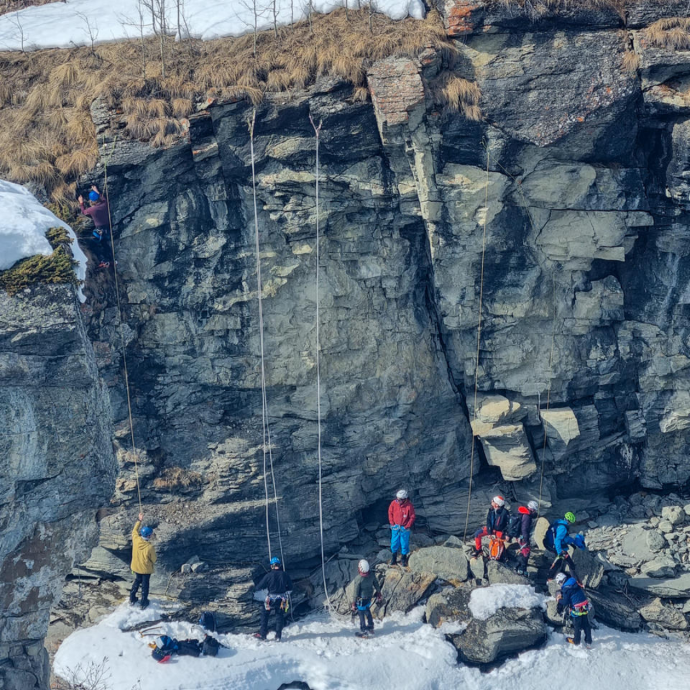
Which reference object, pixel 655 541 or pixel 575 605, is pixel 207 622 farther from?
pixel 655 541

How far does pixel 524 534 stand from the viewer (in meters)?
15.5

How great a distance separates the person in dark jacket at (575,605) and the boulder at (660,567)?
2.32m

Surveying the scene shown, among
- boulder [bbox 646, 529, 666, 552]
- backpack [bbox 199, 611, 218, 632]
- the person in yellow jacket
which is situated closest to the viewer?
the person in yellow jacket

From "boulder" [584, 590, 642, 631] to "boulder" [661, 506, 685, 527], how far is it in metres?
2.49

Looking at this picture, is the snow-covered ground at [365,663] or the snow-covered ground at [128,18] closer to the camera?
the snow-covered ground at [365,663]

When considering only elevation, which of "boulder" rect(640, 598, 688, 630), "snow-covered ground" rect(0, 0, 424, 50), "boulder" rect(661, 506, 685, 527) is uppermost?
"snow-covered ground" rect(0, 0, 424, 50)

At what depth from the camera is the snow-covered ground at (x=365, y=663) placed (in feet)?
44.4

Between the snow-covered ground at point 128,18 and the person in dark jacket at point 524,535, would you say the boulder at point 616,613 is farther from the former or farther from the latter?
the snow-covered ground at point 128,18

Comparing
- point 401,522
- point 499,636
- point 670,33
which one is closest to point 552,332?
point 401,522

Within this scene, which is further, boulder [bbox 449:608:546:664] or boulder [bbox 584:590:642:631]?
boulder [bbox 584:590:642:631]

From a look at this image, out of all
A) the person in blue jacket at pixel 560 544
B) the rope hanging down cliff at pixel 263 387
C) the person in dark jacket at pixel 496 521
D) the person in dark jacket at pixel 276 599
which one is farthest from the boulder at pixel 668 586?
the rope hanging down cliff at pixel 263 387

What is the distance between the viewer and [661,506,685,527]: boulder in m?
17.1

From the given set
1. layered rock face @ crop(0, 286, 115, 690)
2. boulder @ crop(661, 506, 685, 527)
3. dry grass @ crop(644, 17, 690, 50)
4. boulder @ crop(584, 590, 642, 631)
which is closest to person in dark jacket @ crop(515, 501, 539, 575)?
boulder @ crop(584, 590, 642, 631)

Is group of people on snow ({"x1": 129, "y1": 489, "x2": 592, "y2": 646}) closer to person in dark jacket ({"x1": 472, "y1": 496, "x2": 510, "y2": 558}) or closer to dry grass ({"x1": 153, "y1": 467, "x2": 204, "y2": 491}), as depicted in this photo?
person in dark jacket ({"x1": 472, "y1": 496, "x2": 510, "y2": 558})
